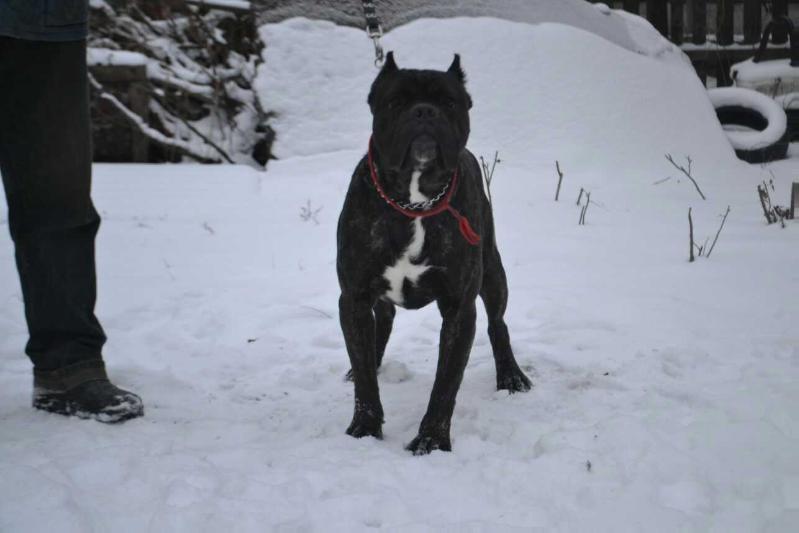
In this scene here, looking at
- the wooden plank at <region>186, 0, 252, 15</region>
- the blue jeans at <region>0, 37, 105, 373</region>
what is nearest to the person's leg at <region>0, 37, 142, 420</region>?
the blue jeans at <region>0, 37, 105, 373</region>

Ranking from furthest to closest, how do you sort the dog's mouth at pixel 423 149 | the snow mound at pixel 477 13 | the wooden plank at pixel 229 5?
the snow mound at pixel 477 13 → the wooden plank at pixel 229 5 → the dog's mouth at pixel 423 149

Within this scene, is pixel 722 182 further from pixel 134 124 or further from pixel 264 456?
pixel 264 456

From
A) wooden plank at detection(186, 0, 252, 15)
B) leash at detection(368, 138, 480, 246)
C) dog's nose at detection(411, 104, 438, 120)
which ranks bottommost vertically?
leash at detection(368, 138, 480, 246)

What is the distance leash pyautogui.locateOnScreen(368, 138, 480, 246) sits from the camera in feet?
8.86

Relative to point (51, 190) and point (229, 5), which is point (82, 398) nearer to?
point (51, 190)

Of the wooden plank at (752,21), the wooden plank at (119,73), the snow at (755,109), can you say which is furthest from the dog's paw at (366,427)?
the wooden plank at (752,21)

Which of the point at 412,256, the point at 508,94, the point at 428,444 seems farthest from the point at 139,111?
the point at 428,444

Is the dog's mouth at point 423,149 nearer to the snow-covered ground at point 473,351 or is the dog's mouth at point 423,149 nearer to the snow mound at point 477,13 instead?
the snow-covered ground at point 473,351

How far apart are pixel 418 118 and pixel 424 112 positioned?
31 millimetres

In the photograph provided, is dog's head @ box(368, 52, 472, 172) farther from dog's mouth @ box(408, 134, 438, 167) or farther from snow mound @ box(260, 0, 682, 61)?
snow mound @ box(260, 0, 682, 61)

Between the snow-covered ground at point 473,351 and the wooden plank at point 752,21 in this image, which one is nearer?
the snow-covered ground at point 473,351

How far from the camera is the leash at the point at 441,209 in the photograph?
2701 mm

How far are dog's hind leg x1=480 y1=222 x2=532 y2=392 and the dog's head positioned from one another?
667mm

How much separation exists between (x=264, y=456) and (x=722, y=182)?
18.8 ft
